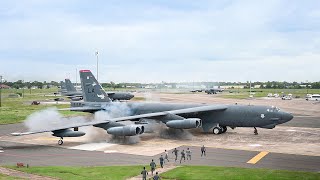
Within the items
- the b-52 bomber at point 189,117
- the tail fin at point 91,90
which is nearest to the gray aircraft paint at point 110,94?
the tail fin at point 91,90

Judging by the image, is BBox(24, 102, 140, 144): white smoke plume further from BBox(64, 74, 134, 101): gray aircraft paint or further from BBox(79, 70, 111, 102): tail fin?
BBox(64, 74, 134, 101): gray aircraft paint

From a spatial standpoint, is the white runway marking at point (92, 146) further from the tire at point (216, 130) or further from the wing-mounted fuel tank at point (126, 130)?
the tire at point (216, 130)

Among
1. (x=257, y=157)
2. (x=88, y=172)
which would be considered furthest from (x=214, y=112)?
(x=88, y=172)

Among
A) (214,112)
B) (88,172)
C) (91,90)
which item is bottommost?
(88,172)

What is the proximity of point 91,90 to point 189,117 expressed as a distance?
46.3 ft

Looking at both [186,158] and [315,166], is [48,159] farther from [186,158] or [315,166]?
[315,166]

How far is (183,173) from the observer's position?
25.7 metres

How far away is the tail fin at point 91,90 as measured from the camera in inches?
1953

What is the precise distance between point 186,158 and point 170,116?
11.9 meters

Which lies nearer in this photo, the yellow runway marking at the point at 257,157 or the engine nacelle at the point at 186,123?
the yellow runway marking at the point at 257,157

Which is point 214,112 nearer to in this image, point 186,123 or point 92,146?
point 186,123

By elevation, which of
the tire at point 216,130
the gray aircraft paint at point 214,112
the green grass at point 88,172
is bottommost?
the green grass at point 88,172

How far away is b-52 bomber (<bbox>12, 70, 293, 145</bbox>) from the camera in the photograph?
38.7m

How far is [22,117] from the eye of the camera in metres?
64.3
